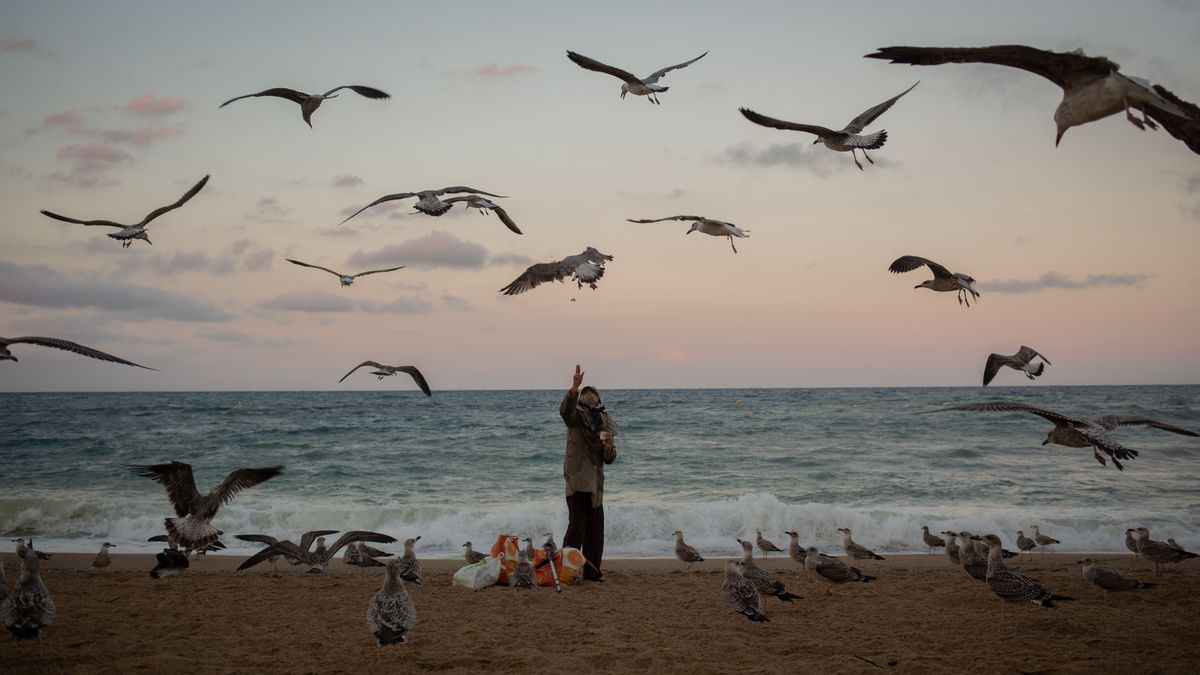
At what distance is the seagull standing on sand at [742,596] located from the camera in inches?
260

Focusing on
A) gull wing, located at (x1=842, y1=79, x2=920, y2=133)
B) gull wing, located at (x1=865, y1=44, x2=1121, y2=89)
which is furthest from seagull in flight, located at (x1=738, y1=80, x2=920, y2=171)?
gull wing, located at (x1=865, y1=44, x2=1121, y2=89)

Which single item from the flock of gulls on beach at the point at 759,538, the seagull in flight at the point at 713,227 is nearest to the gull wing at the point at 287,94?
the flock of gulls on beach at the point at 759,538

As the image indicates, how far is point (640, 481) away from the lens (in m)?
18.5

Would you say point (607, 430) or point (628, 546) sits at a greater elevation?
point (607, 430)

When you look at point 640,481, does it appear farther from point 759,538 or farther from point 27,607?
point 27,607

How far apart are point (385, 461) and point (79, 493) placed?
7043 mm

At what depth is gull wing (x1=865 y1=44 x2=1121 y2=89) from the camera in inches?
200

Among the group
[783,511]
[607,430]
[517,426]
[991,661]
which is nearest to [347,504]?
[783,511]

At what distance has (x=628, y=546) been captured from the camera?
1189cm

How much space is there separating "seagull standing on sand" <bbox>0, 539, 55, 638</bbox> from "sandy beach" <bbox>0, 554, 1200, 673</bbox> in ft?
0.56

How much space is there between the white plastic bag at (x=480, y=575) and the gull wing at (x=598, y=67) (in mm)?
5225

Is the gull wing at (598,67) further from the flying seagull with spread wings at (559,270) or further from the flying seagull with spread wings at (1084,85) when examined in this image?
→ the flying seagull with spread wings at (1084,85)

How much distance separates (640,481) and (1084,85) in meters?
14.3

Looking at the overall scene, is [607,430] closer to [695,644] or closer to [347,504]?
[695,644]
